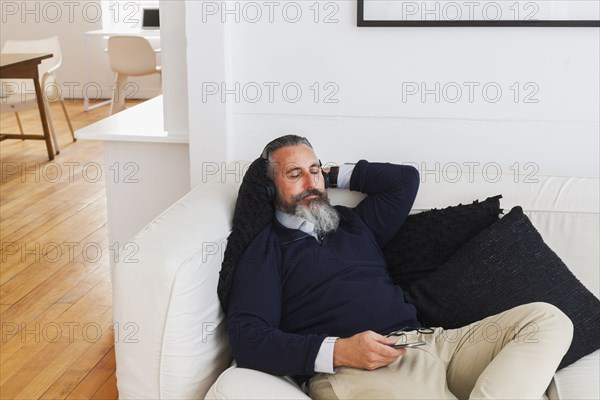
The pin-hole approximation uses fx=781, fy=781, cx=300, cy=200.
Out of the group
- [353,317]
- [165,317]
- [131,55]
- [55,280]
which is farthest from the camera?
[131,55]

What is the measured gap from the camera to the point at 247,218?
2.23 m

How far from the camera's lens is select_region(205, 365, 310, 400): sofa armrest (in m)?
1.79

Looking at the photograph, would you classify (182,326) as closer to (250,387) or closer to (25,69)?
(250,387)

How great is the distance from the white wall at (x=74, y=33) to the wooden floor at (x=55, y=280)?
99.5 inches

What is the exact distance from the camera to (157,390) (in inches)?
77.1

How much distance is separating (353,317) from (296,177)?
46 cm

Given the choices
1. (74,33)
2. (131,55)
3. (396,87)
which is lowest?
(396,87)

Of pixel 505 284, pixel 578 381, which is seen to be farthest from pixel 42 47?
pixel 578 381

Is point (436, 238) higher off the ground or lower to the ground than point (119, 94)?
lower

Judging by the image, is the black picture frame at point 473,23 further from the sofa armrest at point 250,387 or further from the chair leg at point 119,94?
the chair leg at point 119,94

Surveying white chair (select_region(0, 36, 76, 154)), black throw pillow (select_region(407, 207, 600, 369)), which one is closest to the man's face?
black throw pillow (select_region(407, 207, 600, 369))

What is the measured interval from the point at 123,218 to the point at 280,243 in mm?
1143

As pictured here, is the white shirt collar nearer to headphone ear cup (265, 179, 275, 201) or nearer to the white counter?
headphone ear cup (265, 179, 275, 201)

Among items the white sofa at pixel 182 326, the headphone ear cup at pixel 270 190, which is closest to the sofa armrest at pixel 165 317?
the white sofa at pixel 182 326
